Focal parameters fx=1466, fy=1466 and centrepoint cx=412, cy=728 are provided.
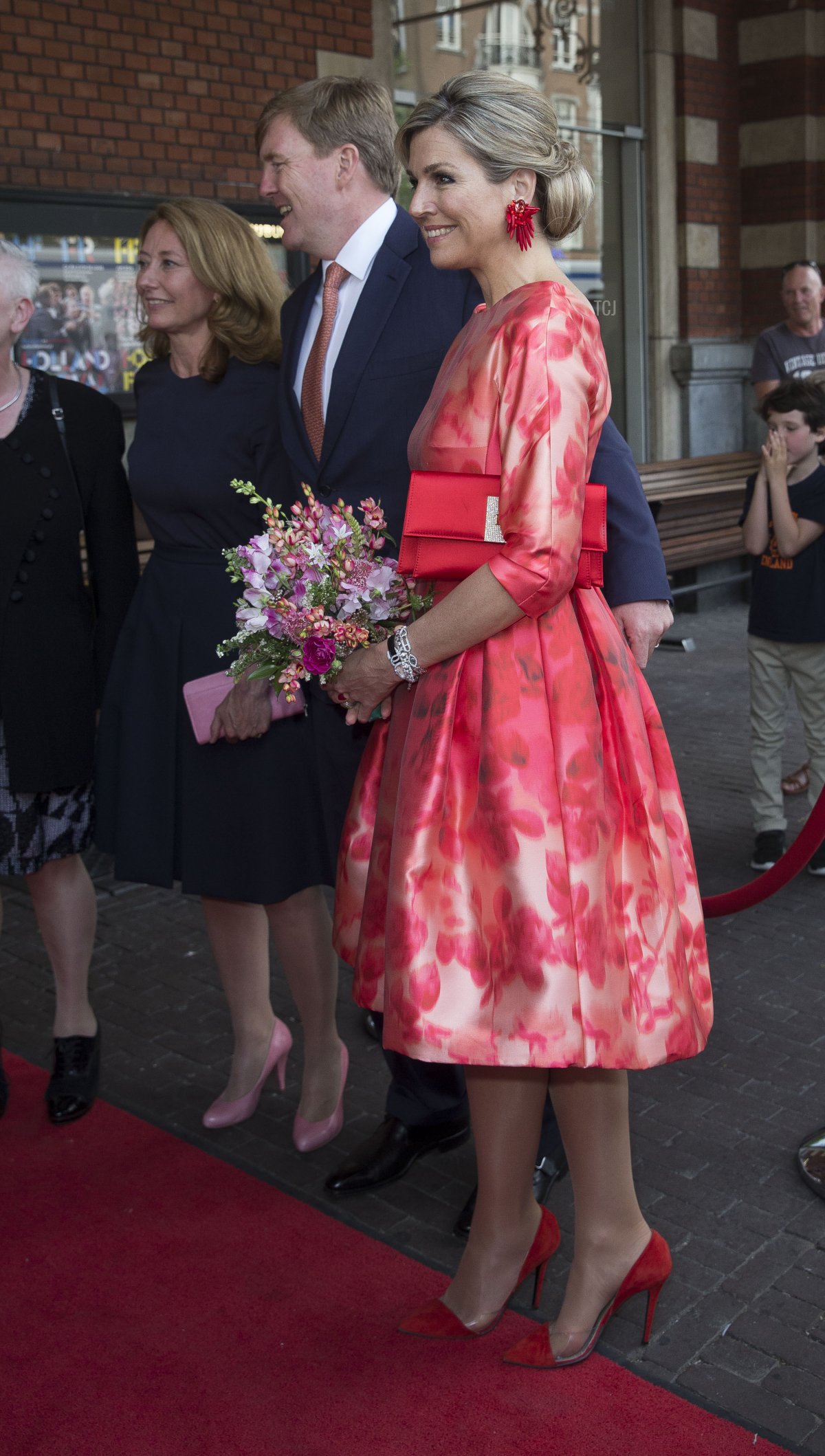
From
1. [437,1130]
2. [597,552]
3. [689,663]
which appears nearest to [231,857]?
[437,1130]

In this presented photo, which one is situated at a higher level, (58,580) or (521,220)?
(521,220)

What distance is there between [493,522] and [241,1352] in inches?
64.6

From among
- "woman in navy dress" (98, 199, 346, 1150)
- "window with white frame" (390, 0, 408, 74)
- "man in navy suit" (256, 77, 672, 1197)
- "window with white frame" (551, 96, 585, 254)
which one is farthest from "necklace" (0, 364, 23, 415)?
"window with white frame" (551, 96, 585, 254)

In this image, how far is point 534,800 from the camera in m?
2.39

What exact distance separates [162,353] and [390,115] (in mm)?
801

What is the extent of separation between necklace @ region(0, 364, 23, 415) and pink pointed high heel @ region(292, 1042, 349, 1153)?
1801 mm

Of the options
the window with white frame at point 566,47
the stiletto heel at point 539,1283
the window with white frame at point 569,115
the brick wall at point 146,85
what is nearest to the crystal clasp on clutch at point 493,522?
the stiletto heel at point 539,1283

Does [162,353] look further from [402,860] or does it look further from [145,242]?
[402,860]

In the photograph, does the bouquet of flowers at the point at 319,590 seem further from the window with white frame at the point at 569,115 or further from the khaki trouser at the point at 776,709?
the window with white frame at the point at 569,115

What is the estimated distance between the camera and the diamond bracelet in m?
2.56

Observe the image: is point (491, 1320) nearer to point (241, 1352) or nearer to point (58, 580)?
point (241, 1352)

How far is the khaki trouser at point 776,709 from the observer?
5559mm

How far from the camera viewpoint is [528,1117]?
2.68 m

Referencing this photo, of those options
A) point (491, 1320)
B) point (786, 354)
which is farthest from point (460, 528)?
point (786, 354)
